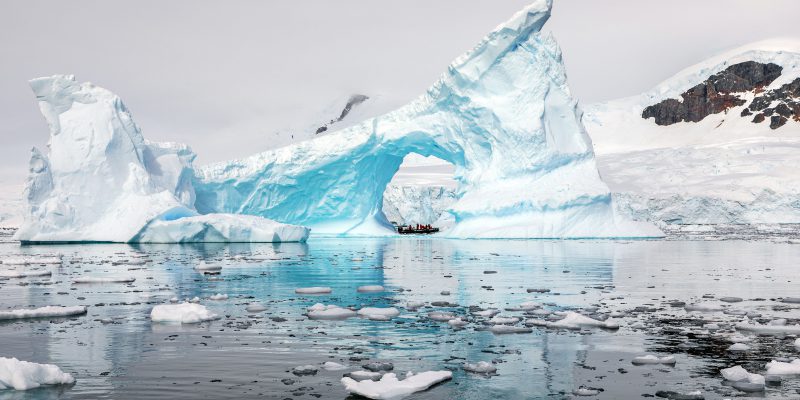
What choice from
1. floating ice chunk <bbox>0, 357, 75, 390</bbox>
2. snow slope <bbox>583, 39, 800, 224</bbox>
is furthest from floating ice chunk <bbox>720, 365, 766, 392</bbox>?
snow slope <bbox>583, 39, 800, 224</bbox>

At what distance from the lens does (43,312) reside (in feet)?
29.0

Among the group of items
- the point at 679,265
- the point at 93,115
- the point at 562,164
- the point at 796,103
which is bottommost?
the point at 679,265

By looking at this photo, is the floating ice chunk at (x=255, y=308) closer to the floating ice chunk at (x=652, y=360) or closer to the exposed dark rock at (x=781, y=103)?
the floating ice chunk at (x=652, y=360)

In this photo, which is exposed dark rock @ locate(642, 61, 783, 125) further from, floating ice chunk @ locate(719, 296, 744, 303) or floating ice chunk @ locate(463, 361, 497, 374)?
floating ice chunk @ locate(463, 361, 497, 374)

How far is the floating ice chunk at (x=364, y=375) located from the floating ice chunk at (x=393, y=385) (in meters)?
0.12

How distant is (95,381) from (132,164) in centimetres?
2245

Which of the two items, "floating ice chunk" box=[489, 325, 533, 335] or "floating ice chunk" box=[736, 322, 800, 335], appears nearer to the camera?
"floating ice chunk" box=[736, 322, 800, 335]

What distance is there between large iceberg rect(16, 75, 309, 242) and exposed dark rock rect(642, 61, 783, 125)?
83.0 m

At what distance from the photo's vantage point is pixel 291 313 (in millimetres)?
9164

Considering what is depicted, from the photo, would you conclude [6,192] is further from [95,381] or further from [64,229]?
[95,381]

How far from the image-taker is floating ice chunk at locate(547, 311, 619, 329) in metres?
7.98

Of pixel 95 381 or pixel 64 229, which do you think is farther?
pixel 64 229

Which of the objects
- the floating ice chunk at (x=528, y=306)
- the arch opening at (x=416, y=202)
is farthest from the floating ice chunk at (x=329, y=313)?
the arch opening at (x=416, y=202)

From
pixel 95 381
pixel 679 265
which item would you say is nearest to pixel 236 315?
pixel 95 381
